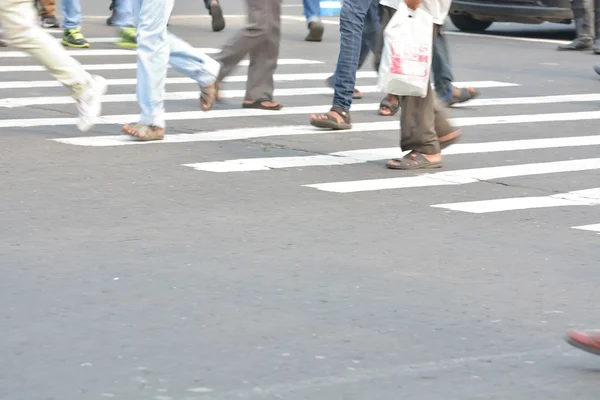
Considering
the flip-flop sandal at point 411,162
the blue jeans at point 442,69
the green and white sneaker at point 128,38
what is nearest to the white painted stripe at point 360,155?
the flip-flop sandal at point 411,162

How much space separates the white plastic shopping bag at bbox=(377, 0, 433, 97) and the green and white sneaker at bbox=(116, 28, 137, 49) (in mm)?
7029

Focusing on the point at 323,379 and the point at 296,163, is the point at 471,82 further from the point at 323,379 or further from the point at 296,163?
the point at 323,379

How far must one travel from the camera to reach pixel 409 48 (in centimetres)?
780

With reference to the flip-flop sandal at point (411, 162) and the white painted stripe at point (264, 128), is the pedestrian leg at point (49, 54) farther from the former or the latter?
the flip-flop sandal at point (411, 162)

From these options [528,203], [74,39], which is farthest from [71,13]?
[528,203]

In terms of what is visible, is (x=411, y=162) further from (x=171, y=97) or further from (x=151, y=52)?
(x=171, y=97)

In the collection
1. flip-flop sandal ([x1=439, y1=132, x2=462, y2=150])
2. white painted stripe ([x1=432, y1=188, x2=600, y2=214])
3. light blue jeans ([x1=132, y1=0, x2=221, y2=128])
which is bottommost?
flip-flop sandal ([x1=439, y1=132, x2=462, y2=150])

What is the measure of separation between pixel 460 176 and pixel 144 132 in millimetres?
2065

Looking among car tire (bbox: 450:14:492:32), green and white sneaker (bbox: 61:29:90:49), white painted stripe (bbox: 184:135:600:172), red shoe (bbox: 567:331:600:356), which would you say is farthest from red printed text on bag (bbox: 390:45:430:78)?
car tire (bbox: 450:14:492:32)

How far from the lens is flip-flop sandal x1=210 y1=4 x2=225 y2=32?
657 inches

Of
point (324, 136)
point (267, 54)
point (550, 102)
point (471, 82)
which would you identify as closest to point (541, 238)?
point (324, 136)

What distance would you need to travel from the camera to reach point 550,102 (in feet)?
37.7

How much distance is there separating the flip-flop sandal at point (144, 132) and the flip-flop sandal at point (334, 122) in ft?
3.84

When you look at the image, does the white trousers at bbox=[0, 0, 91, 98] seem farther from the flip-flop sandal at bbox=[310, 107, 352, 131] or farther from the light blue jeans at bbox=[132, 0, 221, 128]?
the flip-flop sandal at bbox=[310, 107, 352, 131]
